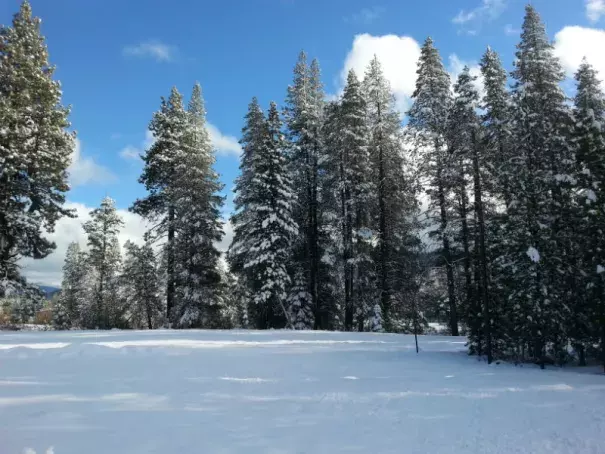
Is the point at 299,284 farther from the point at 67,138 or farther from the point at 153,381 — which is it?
the point at 153,381

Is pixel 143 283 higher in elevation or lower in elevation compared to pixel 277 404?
higher

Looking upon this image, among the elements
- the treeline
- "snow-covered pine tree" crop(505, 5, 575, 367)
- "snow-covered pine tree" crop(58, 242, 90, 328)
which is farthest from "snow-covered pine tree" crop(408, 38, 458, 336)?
"snow-covered pine tree" crop(58, 242, 90, 328)

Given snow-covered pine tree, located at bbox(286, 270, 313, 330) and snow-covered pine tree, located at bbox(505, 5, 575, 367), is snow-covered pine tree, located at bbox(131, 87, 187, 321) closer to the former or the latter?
snow-covered pine tree, located at bbox(286, 270, 313, 330)

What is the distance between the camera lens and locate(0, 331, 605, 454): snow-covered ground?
602 centimetres

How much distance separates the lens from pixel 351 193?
92.5ft

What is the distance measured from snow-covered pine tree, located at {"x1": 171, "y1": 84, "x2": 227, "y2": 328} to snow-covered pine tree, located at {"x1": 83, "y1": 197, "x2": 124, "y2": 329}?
1475 centimetres

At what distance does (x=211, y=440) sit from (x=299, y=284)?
22328mm

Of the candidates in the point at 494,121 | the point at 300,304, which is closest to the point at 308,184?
the point at 300,304

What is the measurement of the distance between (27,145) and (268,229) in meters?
14.2

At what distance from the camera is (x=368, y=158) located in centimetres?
2828

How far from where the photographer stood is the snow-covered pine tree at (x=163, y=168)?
29203 millimetres

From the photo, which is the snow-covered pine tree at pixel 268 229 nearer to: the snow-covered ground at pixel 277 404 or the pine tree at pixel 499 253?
the snow-covered ground at pixel 277 404

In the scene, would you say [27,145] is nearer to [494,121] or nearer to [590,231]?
[494,121]

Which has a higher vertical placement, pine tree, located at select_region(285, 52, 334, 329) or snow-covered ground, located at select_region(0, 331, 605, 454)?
pine tree, located at select_region(285, 52, 334, 329)
